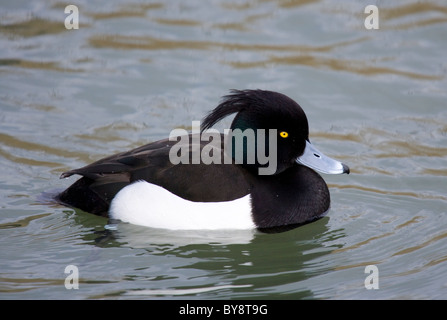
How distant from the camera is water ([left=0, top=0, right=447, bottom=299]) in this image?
5609 mm

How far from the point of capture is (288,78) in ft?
30.5

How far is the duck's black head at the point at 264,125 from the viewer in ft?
19.9

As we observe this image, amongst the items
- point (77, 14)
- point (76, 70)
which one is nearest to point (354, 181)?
point (76, 70)

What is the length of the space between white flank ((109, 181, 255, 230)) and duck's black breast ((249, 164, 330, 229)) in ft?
0.38

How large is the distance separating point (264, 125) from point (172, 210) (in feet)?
3.20

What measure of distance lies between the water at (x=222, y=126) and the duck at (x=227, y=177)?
0.16 m
